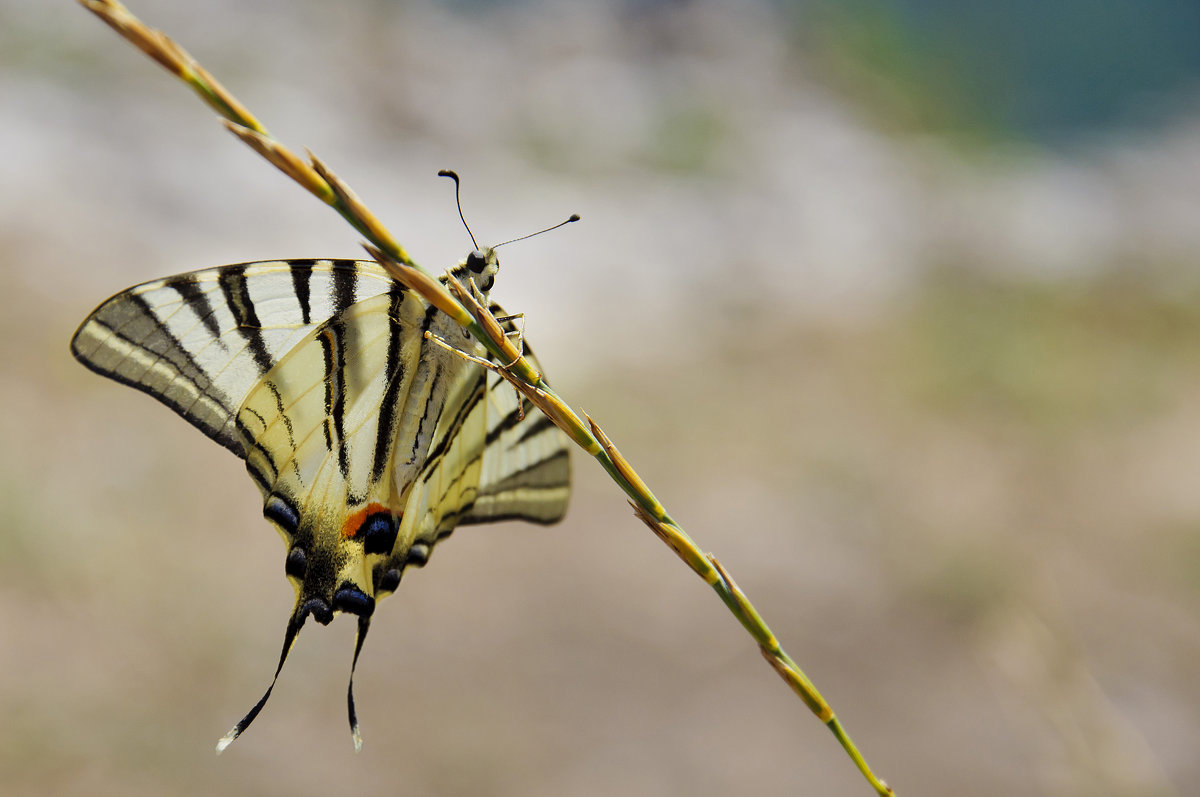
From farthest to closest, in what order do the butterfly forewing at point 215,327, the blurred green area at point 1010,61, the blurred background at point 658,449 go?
the blurred green area at point 1010,61
the blurred background at point 658,449
the butterfly forewing at point 215,327

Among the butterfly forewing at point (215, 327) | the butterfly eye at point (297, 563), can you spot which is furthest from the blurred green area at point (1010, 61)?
the butterfly eye at point (297, 563)

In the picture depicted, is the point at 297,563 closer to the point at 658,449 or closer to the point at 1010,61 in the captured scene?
the point at 658,449

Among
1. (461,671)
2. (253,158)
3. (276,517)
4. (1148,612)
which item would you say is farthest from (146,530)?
(253,158)

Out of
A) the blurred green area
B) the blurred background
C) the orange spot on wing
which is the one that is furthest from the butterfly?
the blurred green area

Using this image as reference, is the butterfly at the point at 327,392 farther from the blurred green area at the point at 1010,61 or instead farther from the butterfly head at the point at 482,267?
the blurred green area at the point at 1010,61

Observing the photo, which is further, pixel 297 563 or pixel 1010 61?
pixel 1010 61

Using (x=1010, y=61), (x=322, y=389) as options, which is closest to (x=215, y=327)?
(x=322, y=389)

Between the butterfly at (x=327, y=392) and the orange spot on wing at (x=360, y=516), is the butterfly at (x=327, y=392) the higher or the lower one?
the higher one
